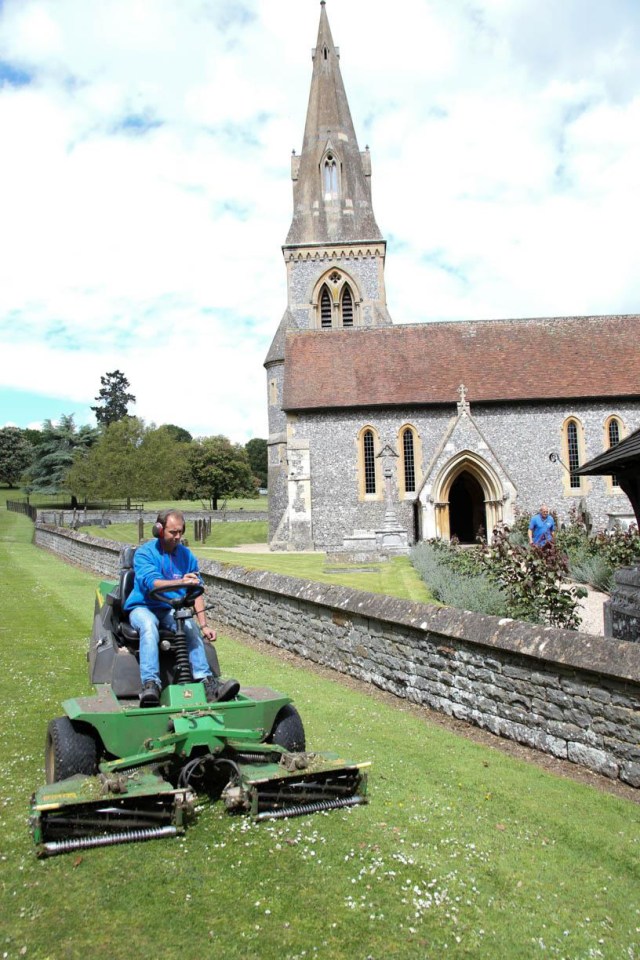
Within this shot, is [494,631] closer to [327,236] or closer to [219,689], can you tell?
[219,689]

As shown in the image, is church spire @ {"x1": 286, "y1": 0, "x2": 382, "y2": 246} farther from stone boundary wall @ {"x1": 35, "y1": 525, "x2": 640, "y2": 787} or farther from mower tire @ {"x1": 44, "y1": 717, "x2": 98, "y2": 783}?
mower tire @ {"x1": 44, "y1": 717, "x2": 98, "y2": 783}

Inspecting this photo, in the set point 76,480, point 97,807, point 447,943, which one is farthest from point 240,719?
point 76,480

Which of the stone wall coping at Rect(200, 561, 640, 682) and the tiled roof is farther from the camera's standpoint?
the tiled roof

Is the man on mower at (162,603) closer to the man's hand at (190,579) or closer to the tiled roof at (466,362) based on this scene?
the man's hand at (190,579)

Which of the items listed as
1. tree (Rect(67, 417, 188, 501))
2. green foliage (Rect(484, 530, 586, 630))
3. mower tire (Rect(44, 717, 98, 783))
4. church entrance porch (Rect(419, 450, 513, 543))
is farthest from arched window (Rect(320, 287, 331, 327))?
mower tire (Rect(44, 717, 98, 783))

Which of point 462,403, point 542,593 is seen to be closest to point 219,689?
point 542,593

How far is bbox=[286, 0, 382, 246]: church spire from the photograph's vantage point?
134 feet

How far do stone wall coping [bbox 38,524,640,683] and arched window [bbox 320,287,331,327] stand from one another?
31997 mm

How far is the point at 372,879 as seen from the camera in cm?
371

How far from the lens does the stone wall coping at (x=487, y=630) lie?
16.9 ft

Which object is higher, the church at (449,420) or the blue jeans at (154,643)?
the church at (449,420)

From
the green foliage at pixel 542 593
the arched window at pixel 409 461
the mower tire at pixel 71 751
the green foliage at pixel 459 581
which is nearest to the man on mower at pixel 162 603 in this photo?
the mower tire at pixel 71 751

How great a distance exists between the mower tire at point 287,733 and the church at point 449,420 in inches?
835

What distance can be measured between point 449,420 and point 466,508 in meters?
4.91
